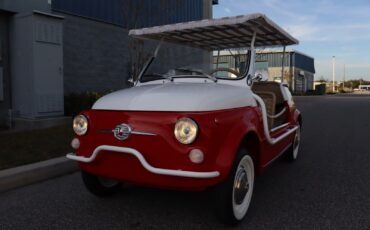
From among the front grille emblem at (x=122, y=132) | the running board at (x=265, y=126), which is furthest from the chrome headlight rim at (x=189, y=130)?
the running board at (x=265, y=126)

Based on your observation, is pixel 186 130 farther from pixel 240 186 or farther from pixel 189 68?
pixel 189 68

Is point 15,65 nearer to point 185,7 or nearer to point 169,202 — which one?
point 169,202

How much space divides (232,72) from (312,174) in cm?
195

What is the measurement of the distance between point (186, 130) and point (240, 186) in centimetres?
90

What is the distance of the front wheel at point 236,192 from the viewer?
372 centimetres

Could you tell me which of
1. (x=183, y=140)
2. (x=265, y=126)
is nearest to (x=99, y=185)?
(x=183, y=140)

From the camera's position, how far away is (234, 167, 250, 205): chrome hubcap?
3.94 m

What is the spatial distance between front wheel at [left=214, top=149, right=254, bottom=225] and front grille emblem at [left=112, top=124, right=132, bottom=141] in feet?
3.03

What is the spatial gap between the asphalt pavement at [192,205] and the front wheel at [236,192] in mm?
147

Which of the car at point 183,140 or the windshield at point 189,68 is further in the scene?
the windshield at point 189,68

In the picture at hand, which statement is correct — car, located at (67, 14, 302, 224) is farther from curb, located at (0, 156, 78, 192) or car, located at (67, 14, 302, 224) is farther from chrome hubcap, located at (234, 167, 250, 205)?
curb, located at (0, 156, 78, 192)

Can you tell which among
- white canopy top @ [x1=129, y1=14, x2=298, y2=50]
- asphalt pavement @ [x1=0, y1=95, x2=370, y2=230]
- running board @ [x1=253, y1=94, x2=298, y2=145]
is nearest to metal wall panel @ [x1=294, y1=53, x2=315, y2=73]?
white canopy top @ [x1=129, y1=14, x2=298, y2=50]

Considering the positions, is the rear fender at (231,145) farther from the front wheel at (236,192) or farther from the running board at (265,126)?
the running board at (265,126)

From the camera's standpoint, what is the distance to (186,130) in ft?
11.5
